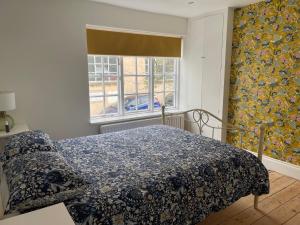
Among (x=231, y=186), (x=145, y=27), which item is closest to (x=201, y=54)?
(x=145, y=27)

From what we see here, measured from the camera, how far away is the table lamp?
2.34 metres

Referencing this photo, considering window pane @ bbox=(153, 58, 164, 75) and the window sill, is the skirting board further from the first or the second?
window pane @ bbox=(153, 58, 164, 75)

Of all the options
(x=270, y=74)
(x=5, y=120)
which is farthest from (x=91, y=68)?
(x=270, y=74)

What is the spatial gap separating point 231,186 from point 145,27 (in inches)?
107

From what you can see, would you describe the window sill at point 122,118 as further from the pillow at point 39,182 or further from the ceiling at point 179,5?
the pillow at point 39,182

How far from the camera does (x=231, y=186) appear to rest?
1906 mm

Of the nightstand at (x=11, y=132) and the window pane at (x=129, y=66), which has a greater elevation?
the window pane at (x=129, y=66)

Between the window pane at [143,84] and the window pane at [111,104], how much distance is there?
0.49 metres

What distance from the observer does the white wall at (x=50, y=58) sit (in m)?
2.64

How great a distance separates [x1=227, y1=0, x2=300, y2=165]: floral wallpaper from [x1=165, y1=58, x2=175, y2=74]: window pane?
3.79ft

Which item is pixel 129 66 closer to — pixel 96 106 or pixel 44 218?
pixel 96 106

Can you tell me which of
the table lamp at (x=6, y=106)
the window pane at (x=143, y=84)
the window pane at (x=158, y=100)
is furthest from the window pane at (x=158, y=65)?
the table lamp at (x=6, y=106)

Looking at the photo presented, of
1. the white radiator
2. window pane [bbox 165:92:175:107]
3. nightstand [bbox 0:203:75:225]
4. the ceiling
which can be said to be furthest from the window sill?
nightstand [bbox 0:203:75:225]

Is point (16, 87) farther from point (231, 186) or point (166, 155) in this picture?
point (231, 186)
